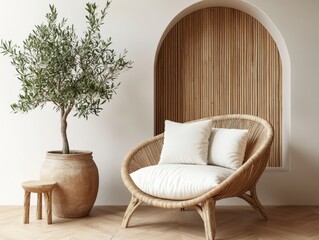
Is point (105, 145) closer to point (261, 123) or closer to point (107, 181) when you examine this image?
point (107, 181)

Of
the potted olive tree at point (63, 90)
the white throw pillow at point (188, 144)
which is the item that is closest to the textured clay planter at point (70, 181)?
the potted olive tree at point (63, 90)

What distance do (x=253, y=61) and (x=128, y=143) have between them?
151 cm

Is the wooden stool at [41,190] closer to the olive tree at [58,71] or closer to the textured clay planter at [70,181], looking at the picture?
the textured clay planter at [70,181]

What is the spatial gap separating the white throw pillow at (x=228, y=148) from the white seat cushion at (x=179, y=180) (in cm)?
16

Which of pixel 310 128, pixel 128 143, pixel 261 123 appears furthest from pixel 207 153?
pixel 310 128

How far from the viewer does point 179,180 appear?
3045mm

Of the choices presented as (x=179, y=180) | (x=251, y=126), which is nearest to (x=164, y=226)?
(x=179, y=180)

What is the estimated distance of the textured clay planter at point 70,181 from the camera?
356 centimetres

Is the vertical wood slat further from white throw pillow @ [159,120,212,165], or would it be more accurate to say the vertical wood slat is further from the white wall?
white throw pillow @ [159,120,212,165]

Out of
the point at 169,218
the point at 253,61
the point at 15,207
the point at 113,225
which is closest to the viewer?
the point at 113,225

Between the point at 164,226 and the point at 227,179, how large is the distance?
72 cm

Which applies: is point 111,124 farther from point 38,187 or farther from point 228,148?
point 228,148

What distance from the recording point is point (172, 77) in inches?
177

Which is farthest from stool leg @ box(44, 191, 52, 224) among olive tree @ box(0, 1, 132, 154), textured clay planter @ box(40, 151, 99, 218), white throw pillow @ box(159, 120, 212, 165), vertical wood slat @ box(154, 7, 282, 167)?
vertical wood slat @ box(154, 7, 282, 167)
